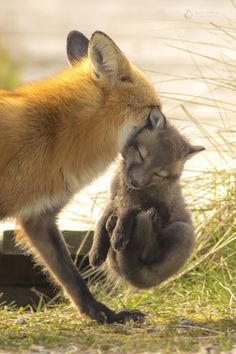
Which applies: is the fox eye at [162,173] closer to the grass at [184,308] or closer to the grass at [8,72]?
the grass at [184,308]

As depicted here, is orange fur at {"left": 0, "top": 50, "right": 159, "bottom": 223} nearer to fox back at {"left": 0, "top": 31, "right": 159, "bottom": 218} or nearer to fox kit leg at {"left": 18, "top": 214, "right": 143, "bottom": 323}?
fox back at {"left": 0, "top": 31, "right": 159, "bottom": 218}

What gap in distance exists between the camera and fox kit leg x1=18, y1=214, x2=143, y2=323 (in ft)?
23.1

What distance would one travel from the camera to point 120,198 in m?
7.16

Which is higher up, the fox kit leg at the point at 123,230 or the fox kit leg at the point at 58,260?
the fox kit leg at the point at 123,230

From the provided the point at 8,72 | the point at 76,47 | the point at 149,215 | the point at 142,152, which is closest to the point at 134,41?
the point at 8,72

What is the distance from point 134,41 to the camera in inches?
718

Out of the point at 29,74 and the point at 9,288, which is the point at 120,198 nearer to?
the point at 9,288

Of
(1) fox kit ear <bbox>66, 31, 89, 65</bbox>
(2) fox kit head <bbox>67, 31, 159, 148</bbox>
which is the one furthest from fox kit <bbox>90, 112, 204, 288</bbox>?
(1) fox kit ear <bbox>66, 31, 89, 65</bbox>

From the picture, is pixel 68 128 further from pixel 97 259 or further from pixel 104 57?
pixel 97 259

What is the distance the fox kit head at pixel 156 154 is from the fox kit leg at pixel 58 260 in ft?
2.05

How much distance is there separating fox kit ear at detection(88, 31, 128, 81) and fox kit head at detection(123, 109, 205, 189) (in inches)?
13.5

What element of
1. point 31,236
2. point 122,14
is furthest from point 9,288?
point 122,14

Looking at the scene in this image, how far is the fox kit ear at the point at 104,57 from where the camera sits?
6574mm

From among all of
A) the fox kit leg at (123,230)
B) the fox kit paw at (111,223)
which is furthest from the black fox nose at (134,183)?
the fox kit paw at (111,223)
